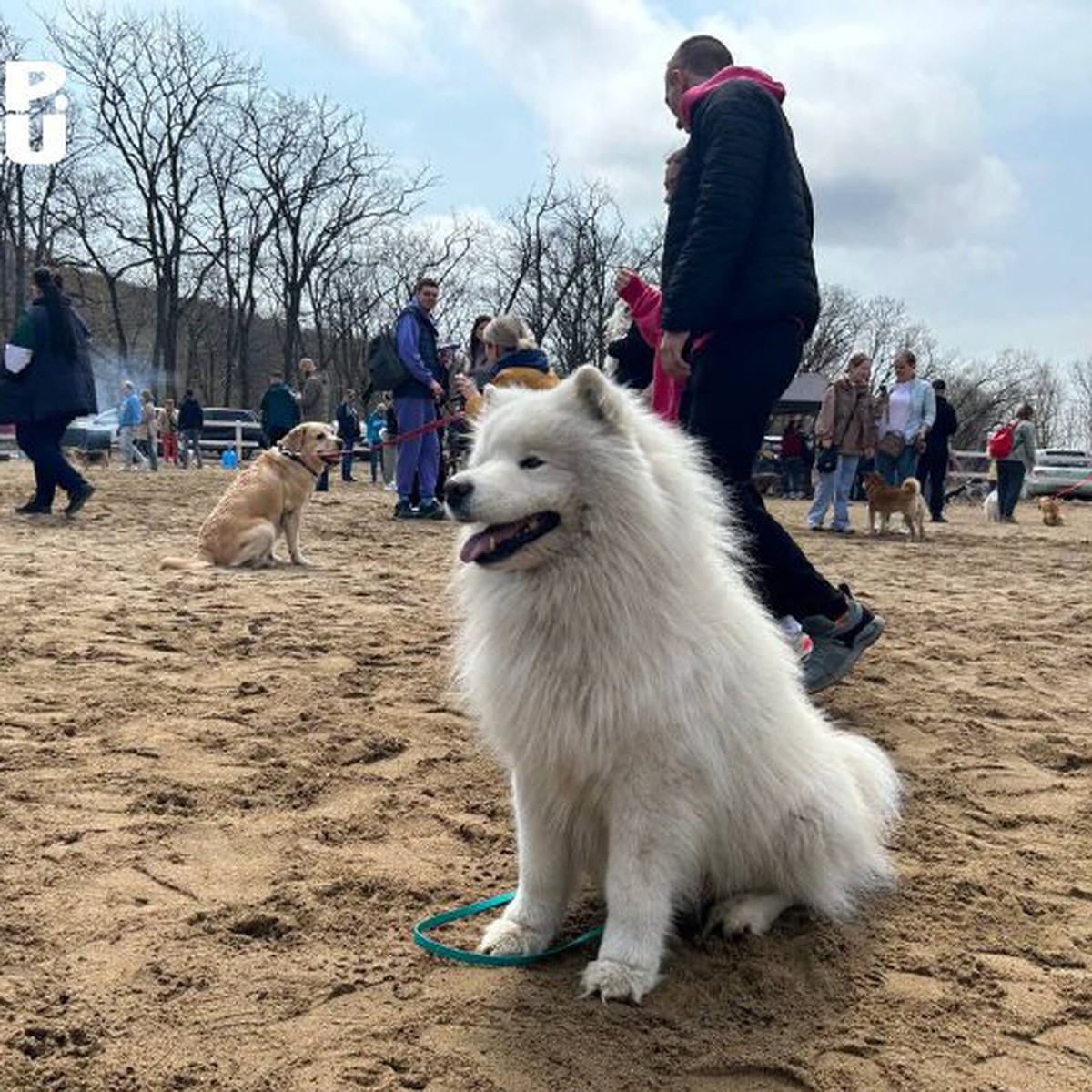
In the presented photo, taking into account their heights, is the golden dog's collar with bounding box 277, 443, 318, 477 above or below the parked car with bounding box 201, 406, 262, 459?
above

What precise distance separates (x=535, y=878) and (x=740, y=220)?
2403 millimetres

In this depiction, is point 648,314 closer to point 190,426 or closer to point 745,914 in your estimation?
point 745,914

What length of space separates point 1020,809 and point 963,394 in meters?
61.8

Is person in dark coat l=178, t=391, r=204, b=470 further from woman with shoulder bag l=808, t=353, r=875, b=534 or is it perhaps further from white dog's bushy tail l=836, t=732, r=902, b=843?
white dog's bushy tail l=836, t=732, r=902, b=843

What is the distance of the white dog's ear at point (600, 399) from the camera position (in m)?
2.42

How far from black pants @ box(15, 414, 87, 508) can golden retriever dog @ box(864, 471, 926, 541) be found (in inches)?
370

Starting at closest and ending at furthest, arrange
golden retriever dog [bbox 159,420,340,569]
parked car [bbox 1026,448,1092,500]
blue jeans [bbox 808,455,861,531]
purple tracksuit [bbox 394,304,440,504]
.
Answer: golden retriever dog [bbox 159,420,340,569] < purple tracksuit [bbox 394,304,440,504] < blue jeans [bbox 808,455,861,531] < parked car [bbox 1026,448,1092,500]

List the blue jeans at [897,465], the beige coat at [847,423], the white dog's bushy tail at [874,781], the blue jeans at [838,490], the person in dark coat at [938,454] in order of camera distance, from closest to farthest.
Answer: the white dog's bushy tail at [874,781]
the beige coat at [847,423]
the blue jeans at [838,490]
the blue jeans at [897,465]
the person in dark coat at [938,454]

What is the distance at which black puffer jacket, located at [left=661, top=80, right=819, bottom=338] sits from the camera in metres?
3.66

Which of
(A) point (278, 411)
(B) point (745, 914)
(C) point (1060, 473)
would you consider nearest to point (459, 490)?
(B) point (745, 914)

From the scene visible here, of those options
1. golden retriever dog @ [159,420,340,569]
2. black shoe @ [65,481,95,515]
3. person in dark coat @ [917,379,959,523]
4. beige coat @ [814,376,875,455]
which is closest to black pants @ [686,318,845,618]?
golden retriever dog @ [159,420,340,569]

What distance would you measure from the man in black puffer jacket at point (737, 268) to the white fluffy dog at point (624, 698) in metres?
1.41

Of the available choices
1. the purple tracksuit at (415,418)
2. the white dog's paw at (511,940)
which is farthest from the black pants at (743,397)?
the purple tracksuit at (415,418)

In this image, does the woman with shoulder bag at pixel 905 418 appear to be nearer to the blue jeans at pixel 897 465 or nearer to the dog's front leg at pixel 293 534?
the blue jeans at pixel 897 465
